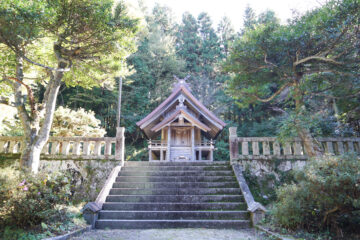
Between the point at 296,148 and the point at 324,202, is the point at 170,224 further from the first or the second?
the point at 296,148

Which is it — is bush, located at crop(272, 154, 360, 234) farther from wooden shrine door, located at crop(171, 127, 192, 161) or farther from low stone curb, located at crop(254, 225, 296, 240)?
wooden shrine door, located at crop(171, 127, 192, 161)

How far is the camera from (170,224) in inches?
216

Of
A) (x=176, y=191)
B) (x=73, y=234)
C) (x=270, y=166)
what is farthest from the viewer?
(x=270, y=166)

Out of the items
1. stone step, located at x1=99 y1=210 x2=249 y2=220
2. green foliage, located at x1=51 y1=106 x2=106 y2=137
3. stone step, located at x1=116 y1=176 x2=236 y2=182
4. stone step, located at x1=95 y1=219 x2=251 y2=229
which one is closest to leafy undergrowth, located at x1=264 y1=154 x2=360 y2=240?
stone step, located at x1=95 y1=219 x2=251 y2=229

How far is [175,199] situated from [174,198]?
40 millimetres

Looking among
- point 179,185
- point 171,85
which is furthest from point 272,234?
point 171,85

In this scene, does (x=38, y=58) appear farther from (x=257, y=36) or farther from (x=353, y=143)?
(x=353, y=143)

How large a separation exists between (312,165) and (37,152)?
7456mm

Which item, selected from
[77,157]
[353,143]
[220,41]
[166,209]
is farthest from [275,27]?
[220,41]

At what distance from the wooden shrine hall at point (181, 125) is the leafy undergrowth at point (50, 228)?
21.6 ft

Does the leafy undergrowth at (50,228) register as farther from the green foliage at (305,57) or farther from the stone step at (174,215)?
the green foliage at (305,57)

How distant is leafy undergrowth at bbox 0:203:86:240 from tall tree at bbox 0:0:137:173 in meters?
2.49

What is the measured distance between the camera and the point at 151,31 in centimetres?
2602

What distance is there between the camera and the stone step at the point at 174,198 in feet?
21.0
